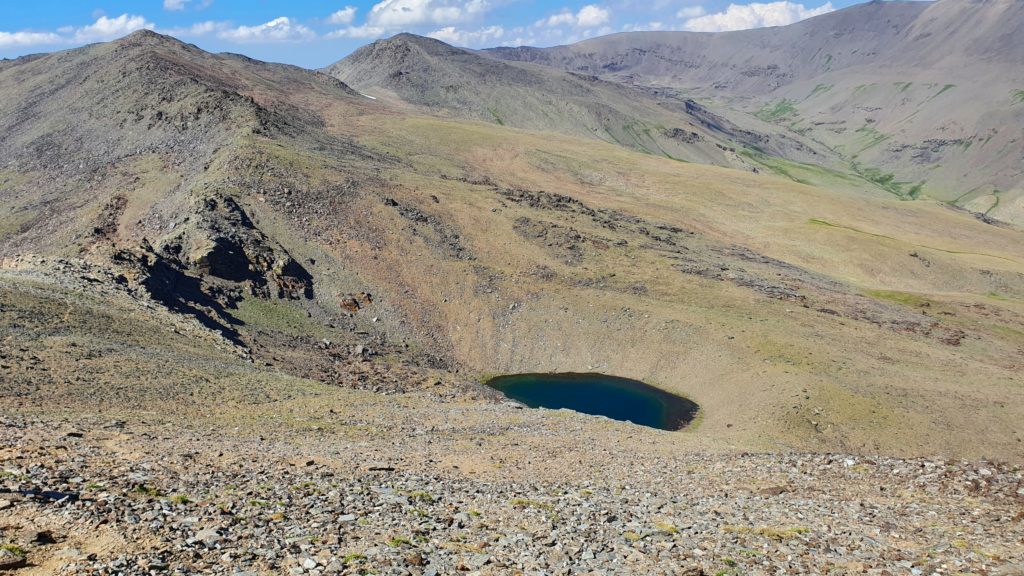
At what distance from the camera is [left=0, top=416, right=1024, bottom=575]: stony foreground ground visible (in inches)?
633

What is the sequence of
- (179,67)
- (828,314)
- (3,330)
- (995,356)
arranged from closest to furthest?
1. (3,330)
2. (995,356)
3. (828,314)
4. (179,67)

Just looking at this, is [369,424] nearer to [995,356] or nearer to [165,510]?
[165,510]

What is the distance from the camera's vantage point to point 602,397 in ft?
186

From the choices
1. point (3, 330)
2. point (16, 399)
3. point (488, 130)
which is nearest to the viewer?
point (16, 399)

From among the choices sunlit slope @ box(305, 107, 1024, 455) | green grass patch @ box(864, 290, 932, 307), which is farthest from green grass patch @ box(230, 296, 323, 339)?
green grass patch @ box(864, 290, 932, 307)

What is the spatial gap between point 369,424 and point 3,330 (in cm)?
1830

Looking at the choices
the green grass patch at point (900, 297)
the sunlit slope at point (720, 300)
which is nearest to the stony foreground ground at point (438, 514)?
the sunlit slope at point (720, 300)

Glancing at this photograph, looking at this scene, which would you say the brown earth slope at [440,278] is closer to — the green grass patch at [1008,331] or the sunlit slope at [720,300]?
the sunlit slope at [720,300]

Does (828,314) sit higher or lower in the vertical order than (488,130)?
lower

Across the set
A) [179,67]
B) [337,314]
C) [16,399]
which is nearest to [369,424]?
[16,399]

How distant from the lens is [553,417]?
134ft

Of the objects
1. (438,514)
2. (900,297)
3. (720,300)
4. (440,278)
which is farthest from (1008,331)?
(438,514)

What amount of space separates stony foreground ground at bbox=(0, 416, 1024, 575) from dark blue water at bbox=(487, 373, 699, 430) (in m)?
23.0

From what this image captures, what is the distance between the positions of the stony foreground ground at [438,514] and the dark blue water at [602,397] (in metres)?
23.0
